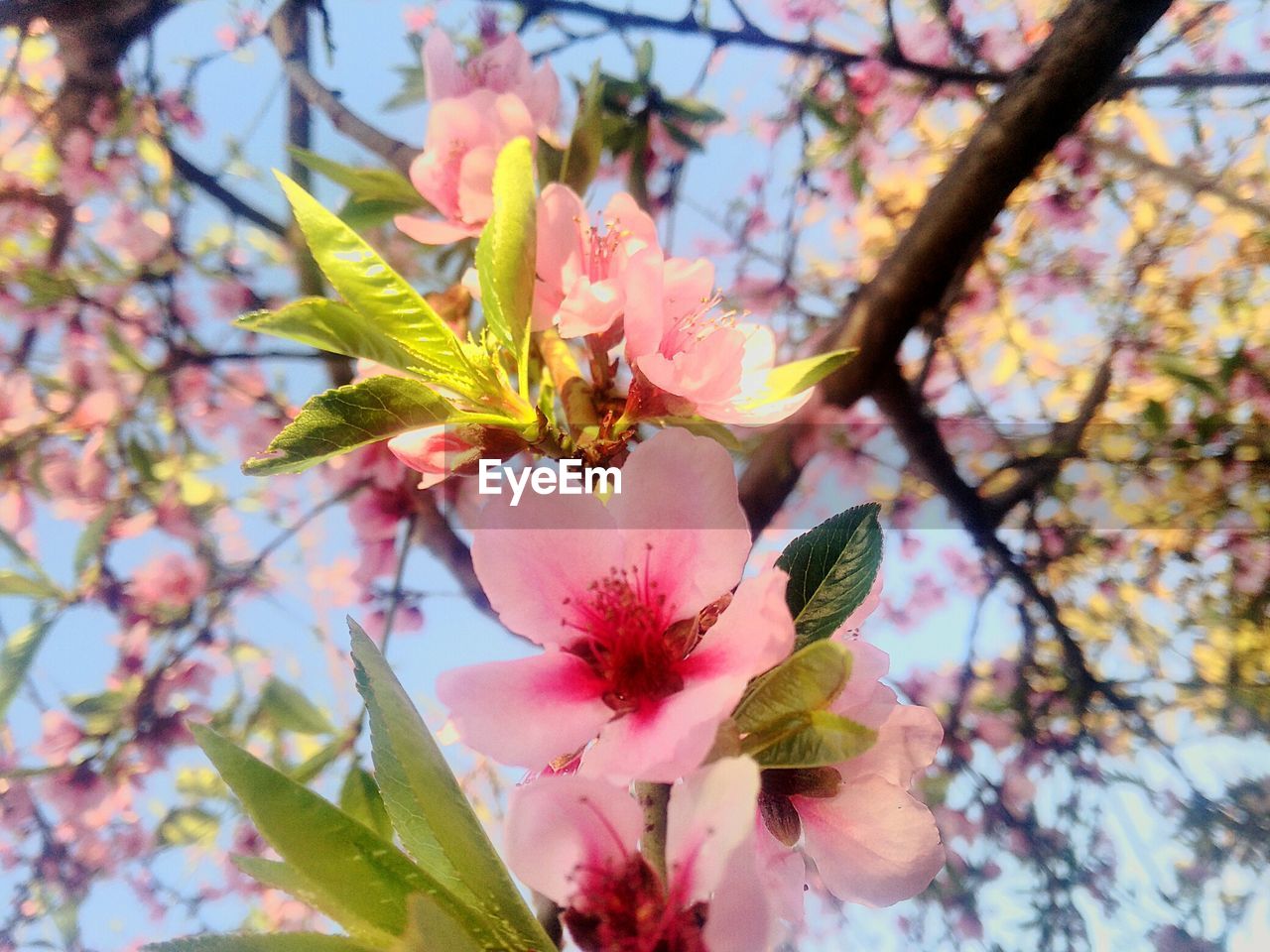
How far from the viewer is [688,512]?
0.20 m

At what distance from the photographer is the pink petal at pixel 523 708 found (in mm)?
170

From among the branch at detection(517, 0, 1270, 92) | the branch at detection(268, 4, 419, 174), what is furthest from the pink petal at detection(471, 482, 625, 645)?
the branch at detection(517, 0, 1270, 92)

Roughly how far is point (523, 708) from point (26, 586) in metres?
0.83

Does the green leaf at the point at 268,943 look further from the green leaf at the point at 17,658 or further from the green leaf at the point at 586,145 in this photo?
the green leaf at the point at 17,658

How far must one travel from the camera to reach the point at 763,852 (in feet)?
0.71

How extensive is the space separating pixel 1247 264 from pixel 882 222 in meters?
0.57

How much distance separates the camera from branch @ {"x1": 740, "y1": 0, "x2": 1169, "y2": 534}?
1.86 ft

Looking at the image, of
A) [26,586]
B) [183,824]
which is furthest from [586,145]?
[183,824]

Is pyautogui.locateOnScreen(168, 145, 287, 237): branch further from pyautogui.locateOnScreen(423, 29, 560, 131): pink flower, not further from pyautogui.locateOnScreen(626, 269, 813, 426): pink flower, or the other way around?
pyautogui.locateOnScreen(626, 269, 813, 426): pink flower

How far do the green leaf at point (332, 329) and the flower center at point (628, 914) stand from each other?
175mm

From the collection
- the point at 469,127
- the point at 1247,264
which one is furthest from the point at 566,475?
the point at 1247,264

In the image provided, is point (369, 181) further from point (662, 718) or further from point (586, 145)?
point (662, 718)

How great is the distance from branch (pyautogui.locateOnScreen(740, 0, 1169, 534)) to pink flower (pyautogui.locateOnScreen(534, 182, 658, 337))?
1.52 feet

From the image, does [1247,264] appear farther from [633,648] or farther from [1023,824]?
[633,648]
